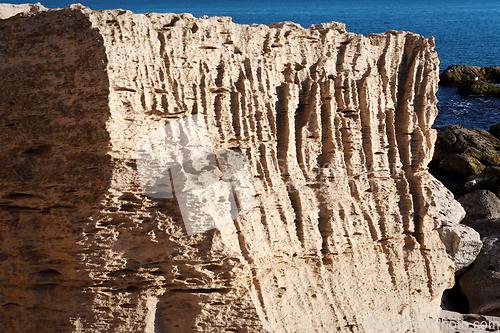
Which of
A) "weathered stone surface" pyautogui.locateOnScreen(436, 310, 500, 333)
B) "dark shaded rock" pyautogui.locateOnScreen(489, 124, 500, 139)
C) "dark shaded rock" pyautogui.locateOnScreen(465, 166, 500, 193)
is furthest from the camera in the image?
"dark shaded rock" pyautogui.locateOnScreen(489, 124, 500, 139)

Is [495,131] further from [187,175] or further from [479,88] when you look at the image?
[187,175]

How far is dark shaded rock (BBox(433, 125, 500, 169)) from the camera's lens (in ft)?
44.1

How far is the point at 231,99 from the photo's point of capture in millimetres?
3674

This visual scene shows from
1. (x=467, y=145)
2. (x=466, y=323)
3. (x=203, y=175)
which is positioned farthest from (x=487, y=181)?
(x=203, y=175)

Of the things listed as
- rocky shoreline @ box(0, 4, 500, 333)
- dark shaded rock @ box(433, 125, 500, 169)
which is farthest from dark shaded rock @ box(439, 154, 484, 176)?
rocky shoreline @ box(0, 4, 500, 333)

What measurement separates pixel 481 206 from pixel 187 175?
826 centimetres

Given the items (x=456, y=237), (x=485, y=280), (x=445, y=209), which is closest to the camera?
(x=456, y=237)

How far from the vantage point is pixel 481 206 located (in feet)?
30.9

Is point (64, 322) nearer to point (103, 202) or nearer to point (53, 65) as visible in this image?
point (103, 202)

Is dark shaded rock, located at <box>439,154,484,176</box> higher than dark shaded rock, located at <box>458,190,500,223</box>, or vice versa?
dark shaded rock, located at <box>439,154,484,176</box>

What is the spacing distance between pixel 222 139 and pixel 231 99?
359mm

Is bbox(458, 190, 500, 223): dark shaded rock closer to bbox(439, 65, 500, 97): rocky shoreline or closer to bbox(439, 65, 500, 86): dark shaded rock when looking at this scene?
bbox(439, 65, 500, 97): rocky shoreline

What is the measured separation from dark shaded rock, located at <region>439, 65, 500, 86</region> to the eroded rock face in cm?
2102

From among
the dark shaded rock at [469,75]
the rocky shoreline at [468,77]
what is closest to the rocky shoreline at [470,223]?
the rocky shoreline at [468,77]
